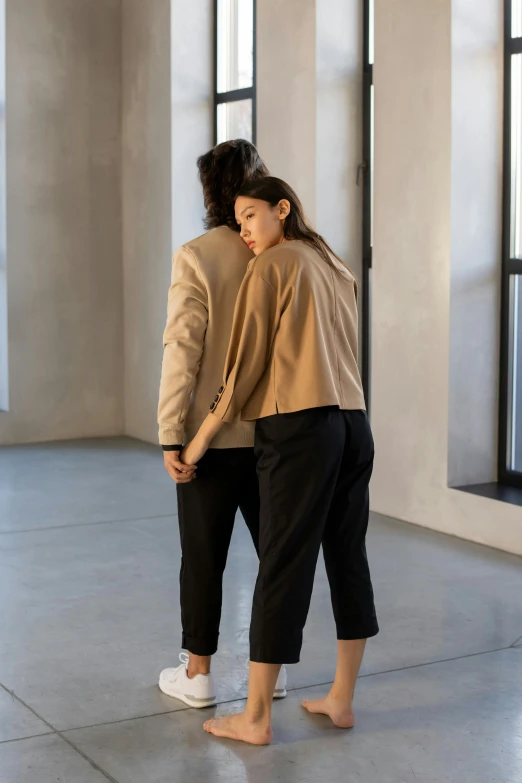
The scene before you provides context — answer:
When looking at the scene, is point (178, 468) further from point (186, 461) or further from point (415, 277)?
point (415, 277)

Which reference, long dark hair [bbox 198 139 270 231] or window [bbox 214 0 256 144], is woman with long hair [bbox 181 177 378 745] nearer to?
long dark hair [bbox 198 139 270 231]

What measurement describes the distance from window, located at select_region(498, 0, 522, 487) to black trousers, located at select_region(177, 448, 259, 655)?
258 cm

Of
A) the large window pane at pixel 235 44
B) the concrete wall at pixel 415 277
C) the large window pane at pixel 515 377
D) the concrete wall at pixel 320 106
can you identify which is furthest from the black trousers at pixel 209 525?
the large window pane at pixel 235 44

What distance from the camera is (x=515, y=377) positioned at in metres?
5.14

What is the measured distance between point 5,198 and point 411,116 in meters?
3.37

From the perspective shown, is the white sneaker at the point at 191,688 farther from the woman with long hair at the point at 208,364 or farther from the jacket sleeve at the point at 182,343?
the jacket sleeve at the point at 182,343

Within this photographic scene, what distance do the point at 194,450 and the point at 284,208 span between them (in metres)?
0.63

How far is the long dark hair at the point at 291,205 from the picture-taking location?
258cm

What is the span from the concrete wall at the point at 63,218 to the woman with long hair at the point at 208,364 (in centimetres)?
498

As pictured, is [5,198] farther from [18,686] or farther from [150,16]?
[18,686]

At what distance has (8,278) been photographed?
748 centimetres

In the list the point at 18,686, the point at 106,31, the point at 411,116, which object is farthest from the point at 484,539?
the point at 106,31

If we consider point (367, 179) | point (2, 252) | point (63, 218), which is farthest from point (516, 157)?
point (2, 252)

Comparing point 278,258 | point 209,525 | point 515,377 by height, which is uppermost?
point 278,258
